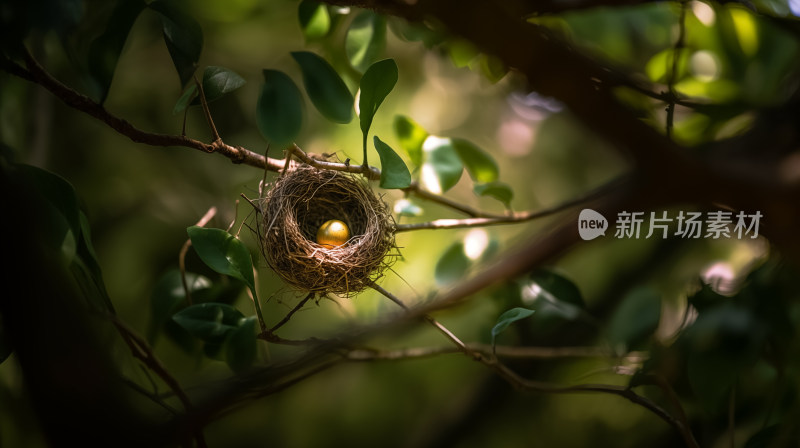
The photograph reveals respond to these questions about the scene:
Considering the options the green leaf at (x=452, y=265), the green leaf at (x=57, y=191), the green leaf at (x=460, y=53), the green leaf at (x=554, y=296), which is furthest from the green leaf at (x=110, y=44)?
the green leaf at (x=554, y=296)

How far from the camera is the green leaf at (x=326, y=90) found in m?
0.66

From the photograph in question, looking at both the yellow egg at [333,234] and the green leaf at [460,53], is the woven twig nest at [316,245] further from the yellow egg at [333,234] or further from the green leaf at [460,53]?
the green leaf at [460,53]

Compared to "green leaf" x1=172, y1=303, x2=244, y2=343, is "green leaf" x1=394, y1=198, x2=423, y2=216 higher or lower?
"green leaf" x1=394, y1=198, x2=423, y2=216

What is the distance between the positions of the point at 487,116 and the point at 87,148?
3.32ft

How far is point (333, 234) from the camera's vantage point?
2.79 ft

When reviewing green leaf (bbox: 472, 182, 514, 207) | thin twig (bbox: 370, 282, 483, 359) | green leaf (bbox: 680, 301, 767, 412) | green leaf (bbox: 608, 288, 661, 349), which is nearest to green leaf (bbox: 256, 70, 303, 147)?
thin twig (bbox: 370, 282, 483, 359)

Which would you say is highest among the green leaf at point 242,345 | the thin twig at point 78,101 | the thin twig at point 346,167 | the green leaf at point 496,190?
the green leaf at point 496,190

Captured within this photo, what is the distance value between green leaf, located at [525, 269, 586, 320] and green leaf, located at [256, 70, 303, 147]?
1.69ft

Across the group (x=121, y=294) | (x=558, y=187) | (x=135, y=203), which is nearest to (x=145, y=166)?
(x=135, y=203)

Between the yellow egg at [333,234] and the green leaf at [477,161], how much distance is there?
0.76 feet

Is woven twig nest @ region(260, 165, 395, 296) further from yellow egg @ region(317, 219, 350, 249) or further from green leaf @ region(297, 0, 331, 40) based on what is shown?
green leaf @ region(297, 0, 331, 40)

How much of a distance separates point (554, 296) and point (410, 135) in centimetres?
36

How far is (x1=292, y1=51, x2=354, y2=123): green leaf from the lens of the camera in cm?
66

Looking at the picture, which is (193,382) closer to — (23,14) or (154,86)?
(23,14)
